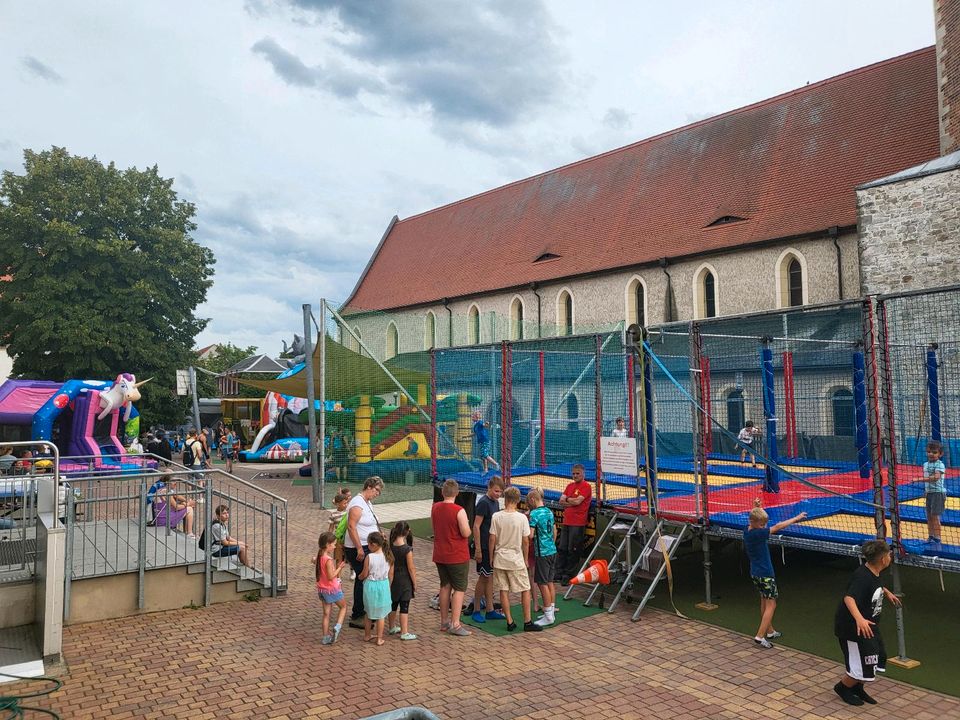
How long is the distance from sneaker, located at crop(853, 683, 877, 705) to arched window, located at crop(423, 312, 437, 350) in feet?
108

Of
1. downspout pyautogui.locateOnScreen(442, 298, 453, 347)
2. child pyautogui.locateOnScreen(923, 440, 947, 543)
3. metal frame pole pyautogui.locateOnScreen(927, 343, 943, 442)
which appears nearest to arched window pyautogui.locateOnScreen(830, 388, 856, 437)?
metal frame pole pyautogui.locateOnScreen(927, 343, 943, 442)

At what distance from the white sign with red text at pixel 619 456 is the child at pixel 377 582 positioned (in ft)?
11.6

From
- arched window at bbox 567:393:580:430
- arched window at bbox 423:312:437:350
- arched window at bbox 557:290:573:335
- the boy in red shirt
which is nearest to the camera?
the boy in red shirt

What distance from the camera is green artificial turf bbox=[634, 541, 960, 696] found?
278 inches

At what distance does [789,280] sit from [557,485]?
16.4m

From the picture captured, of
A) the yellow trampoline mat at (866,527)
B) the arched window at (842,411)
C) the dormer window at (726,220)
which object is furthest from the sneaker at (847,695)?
the dormer window at (726,220)

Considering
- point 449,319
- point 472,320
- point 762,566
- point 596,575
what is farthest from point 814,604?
point 449,319

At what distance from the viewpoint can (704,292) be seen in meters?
27.3

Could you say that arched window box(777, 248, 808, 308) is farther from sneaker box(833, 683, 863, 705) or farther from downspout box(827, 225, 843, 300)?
sneaker box(833, 683, 863, 705)

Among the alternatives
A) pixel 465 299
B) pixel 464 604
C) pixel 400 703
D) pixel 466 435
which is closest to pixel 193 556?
pixel 464 604

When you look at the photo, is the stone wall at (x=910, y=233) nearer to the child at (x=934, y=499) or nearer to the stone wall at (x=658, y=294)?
the stone wall at (x=658, y=294)

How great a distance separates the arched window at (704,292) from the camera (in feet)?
88.6

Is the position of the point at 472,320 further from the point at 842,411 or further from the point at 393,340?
the point at 842,411

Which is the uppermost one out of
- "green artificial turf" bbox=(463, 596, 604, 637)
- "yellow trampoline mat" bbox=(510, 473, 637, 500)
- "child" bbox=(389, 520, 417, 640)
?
"yellow trampoline mat" bbox=(510, 473, 637, 500)
